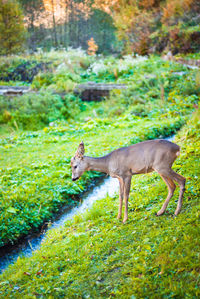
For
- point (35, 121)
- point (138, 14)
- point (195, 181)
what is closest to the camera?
point (195, 181)

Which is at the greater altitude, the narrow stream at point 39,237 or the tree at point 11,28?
the tree at point 11,28

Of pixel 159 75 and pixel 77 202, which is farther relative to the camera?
pixel 159 75

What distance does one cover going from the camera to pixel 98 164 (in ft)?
17.4

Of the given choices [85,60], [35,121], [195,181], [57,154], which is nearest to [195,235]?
[195,181]

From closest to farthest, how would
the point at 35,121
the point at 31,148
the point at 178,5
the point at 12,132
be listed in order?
the point at 31,148, the point at 12,132, the point at 35,121, the point at 178,5

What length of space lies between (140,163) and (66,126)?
29.5 ft

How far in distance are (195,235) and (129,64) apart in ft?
61.1

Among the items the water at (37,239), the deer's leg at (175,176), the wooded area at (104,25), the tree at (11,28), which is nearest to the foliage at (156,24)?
the wooded area at (104,25)

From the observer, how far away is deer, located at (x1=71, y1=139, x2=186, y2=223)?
15.2ft

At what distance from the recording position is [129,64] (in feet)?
69.5

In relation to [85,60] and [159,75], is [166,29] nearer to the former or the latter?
[85,60]

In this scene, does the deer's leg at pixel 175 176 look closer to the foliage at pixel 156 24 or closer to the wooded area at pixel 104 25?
the wooded area at pixel 104 25

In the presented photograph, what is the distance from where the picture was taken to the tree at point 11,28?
67.6 ft

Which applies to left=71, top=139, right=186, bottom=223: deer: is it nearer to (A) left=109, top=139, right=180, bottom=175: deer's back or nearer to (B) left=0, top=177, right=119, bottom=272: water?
(A) left=109, top=139, right=180, bottom=175: deer's back
